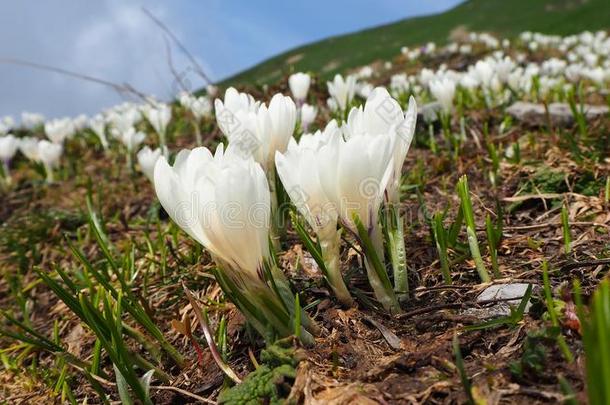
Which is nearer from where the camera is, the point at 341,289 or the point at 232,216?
the point at 232,216

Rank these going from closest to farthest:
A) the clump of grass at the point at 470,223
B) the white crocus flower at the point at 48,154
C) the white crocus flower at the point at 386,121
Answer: the white crocus flower at the point at 386,121
the clump of grass at the point at 470,223
the white crocus flower at the point at 48,154

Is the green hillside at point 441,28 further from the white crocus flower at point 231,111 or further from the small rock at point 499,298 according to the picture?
the small rock at point 499,298

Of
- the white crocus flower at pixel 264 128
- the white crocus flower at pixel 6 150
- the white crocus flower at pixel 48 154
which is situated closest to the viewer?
the white crocus flower at pixel 264 128

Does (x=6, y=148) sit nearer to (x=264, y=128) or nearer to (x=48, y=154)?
(x=48, y=154)

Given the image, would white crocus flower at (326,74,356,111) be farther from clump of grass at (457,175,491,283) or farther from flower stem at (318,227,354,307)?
flower stem at (318,227,354,307)

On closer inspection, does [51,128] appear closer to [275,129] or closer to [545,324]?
[275,129]

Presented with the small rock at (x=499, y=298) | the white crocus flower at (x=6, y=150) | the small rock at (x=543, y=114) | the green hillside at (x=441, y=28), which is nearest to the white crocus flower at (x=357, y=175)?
the small rock at (x=499, y=298)

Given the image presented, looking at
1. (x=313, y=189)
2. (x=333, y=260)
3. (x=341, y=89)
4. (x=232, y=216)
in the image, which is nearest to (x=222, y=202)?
(x=232, y=216)

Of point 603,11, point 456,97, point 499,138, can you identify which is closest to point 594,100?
point 456,97
